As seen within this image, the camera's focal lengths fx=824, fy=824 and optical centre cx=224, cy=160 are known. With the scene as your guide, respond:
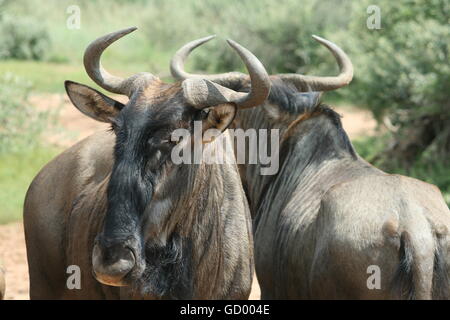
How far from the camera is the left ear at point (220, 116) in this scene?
18.2 ft

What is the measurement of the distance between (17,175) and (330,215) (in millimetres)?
9662

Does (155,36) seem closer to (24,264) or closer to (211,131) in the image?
(24,264)

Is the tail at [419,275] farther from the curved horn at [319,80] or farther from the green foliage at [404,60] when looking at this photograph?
the green foliage at [404,60]

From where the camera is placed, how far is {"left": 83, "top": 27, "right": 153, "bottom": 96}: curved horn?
19.9 ft

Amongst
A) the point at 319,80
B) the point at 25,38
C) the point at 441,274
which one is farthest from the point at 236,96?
the point at 25,38

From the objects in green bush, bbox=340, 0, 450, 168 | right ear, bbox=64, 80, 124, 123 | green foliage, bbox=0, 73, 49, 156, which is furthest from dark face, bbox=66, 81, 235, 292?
green foliage, bbox=0, 73, 49, 156

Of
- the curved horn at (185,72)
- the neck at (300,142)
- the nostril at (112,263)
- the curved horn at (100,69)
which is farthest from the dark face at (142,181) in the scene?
the neck at (300,142)

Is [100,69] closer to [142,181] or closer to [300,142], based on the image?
[142,181]

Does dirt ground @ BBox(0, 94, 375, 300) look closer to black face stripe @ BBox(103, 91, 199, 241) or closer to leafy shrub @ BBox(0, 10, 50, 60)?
black face stripe @ BBox(103, 91, 199, 241)

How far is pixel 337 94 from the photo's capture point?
22.3 m

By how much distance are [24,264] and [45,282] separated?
12.2 ft

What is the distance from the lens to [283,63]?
2342 cm

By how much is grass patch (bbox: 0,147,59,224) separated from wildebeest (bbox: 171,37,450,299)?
631 centimetres

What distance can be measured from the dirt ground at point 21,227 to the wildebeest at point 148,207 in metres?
1.25
